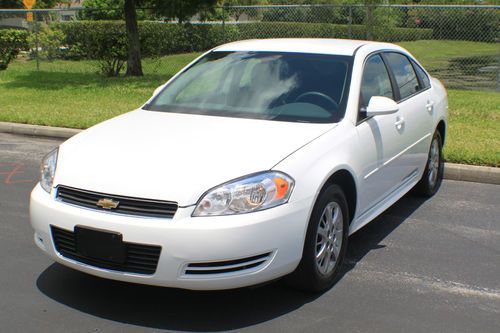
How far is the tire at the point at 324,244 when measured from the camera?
4.18 metres

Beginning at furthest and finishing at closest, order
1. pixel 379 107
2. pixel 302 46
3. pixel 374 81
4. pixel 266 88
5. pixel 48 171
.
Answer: pixel 302 46, pixel 374 81, pixel 266 88, pixel 379 107, pixel 48 171

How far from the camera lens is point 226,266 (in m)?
3.82

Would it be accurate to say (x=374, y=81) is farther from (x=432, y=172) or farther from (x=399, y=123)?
(x=432, y=172)

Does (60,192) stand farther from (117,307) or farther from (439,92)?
(439,92)

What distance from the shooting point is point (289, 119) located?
15.8 ft

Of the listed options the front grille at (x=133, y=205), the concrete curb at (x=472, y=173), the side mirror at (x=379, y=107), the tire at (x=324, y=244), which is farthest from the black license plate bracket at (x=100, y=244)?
the concrete curb at (x=472, y=173)

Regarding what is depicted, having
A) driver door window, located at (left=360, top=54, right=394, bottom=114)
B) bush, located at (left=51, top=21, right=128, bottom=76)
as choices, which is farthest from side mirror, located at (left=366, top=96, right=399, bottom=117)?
bush, located at (left=51, top=21, right=128, bottom=76)

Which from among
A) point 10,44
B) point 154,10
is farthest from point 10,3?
point 154,10

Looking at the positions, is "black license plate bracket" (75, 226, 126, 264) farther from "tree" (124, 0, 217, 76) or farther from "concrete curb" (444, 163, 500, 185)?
"tree" (124, 0, 217, 76)

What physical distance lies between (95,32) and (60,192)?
15.4 metres

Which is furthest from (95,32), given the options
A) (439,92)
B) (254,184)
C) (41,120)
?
(254,184)

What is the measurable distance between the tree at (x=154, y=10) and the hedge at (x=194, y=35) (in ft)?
2.86

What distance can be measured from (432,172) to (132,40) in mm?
11474

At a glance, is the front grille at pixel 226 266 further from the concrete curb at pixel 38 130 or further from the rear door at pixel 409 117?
the concrete curb at pixel 38 130
